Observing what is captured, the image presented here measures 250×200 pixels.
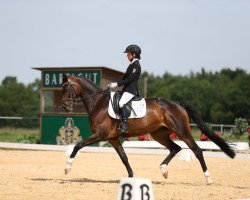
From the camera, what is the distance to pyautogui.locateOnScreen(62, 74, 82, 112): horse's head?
11508 mm

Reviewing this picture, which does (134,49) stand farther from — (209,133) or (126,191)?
(126,191)

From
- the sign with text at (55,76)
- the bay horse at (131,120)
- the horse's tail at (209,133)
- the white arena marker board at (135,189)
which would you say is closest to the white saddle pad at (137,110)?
the bay horse at (131,120)

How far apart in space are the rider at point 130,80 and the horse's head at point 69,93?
2.79ft

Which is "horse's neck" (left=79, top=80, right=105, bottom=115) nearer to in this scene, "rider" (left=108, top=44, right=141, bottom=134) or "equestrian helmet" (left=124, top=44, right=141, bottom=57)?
"rider" (left=108, top=44, right=141, bottom=134)

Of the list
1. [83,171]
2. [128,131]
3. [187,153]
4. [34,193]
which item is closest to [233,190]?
[128,131]

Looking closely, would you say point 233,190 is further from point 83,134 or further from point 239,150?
point 83,134

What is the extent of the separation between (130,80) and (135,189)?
19.9 feet

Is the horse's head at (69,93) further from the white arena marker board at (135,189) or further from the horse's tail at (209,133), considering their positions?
the white arena marker board at (135,189)

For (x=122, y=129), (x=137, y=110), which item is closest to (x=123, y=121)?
(x=122, y=129)

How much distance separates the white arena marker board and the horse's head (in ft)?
20.8

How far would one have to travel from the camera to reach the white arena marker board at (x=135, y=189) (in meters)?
5.14

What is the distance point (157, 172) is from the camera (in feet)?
46.2

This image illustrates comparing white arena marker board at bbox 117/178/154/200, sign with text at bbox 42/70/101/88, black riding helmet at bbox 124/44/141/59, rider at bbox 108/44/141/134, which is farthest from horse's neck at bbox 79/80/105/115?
sign with text at bbox 42/70/101/88

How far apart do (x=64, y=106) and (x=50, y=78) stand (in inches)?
600
